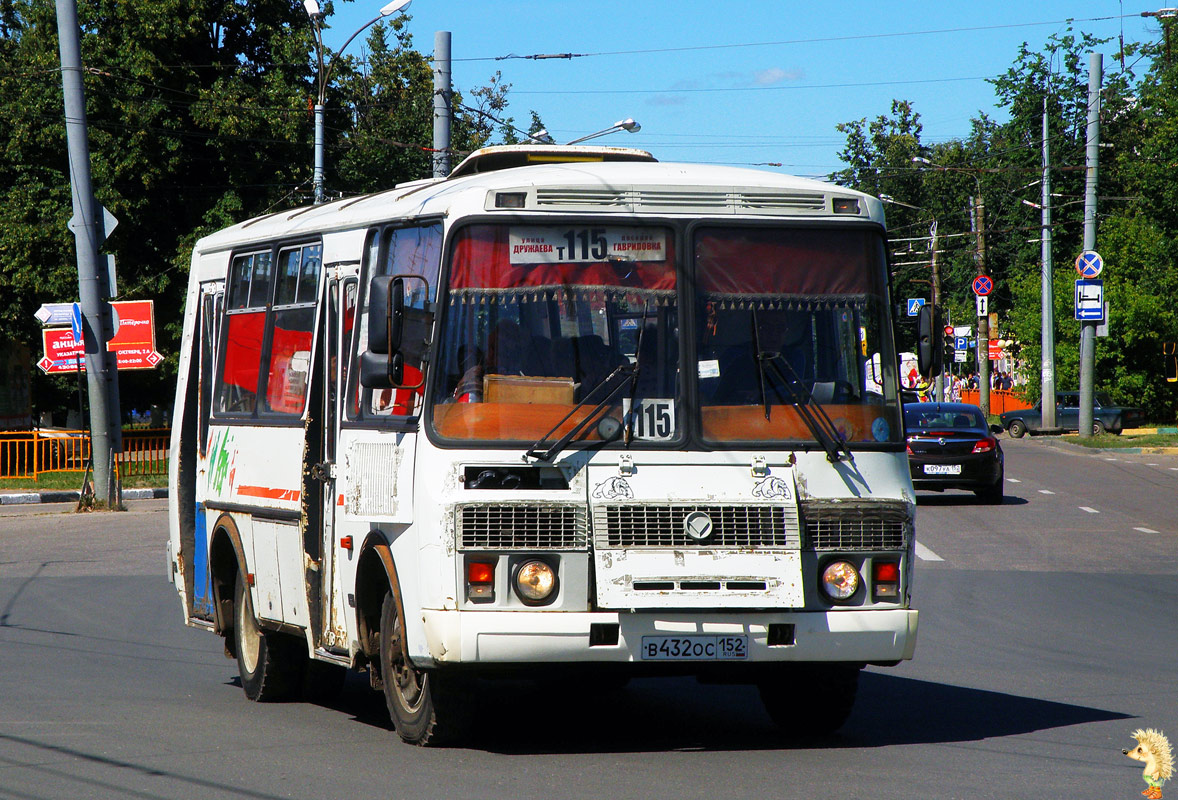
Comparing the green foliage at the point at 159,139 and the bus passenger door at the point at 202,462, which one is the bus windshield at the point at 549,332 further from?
the green foliage at the point at 159,139

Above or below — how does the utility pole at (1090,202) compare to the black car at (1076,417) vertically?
above

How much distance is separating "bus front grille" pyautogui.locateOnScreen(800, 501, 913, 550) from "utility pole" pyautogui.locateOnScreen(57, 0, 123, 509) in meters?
19.8

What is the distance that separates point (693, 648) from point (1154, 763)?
6.28 ft

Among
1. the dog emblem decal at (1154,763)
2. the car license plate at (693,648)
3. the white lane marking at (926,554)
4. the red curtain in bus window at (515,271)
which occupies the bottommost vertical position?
the white lane marking at (926,554)

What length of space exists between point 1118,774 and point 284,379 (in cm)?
482

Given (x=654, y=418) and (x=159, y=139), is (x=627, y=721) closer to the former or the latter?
(x=654, y=418)

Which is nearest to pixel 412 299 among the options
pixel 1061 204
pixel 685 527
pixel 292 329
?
pixel 685 527

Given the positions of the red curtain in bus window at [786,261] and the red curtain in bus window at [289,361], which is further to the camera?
the red curtain in bus window at [289,361]

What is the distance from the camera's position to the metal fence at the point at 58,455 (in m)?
33.2

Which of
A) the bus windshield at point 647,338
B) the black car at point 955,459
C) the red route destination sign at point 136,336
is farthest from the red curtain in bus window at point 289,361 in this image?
the red route destination sign at point 136,336

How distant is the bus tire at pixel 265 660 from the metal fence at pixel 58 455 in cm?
2385

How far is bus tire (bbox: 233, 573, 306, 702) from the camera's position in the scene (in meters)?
9.61

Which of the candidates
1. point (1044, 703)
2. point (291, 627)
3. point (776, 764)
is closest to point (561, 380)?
point (776, 764)

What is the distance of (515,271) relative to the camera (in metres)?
7.51
